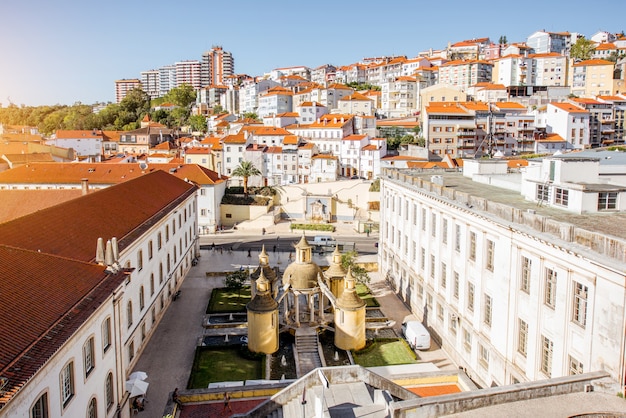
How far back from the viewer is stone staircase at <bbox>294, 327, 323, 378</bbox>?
103ft

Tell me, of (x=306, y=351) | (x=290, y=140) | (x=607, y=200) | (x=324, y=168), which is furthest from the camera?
(x=290, y=140)

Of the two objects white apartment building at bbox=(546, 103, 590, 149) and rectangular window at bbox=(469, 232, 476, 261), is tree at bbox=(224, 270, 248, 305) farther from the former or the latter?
white apartment building at bbox=(546, 103, 590, 149)

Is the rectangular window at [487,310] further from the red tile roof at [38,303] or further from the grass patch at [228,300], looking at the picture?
the grass patch at [228,300]

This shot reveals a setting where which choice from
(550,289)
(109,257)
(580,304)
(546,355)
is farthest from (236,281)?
(580,304)

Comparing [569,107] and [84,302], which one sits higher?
[569,107]

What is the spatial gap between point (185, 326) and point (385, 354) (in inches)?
557

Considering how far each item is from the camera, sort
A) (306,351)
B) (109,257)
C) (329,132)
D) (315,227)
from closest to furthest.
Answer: (109,257), (306,351), (315,227), (329,132)

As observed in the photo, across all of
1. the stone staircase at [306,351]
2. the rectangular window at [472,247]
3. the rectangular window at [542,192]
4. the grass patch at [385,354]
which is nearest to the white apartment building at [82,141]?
the stone staircase at [306,351]

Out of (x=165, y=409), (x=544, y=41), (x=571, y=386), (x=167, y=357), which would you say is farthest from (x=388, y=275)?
(x=544, y=41)

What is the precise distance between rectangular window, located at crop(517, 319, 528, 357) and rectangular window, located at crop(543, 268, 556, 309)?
6.77 feet

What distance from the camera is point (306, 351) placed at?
33.2 m

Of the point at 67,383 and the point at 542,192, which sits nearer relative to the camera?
the point at 67,383

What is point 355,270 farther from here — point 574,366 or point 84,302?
point 84,302

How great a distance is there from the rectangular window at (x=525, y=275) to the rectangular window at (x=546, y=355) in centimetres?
222
